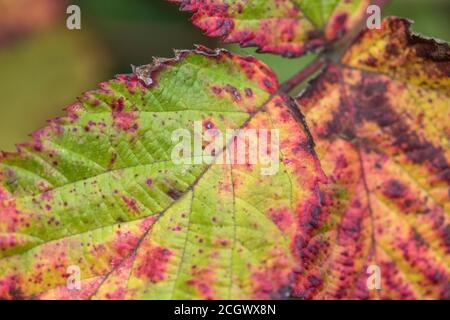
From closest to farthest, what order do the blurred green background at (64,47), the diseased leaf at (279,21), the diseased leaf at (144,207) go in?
the diseased leaf at (144,207) → the diseased leaf at (279,21) → the blurred green background at (64,47)

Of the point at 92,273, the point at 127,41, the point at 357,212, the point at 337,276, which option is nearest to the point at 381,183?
the point at 357,212

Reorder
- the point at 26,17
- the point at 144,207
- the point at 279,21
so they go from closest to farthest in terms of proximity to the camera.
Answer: the point at 144,207 → the point at 279,21 → the point at 26,17

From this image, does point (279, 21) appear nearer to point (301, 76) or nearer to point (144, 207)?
point (301, 76)

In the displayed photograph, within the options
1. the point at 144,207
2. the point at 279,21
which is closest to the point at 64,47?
the point at 279,21

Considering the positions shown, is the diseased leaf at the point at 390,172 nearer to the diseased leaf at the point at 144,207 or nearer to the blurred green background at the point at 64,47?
the diseased leaf at the point at 144,207

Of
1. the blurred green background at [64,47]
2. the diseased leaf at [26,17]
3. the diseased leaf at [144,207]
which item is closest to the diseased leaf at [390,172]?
the diseased leaf at [144,207]
